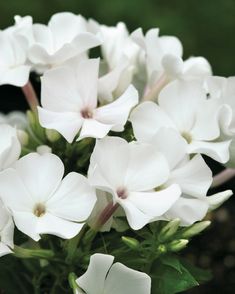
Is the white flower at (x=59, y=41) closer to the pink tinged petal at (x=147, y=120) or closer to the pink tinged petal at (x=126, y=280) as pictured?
the pink tinged petal at (x=147, y=120)

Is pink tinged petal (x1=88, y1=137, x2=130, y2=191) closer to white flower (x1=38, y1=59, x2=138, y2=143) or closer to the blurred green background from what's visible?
white flower (x1=38, y1=59, x2=138, y2=143)

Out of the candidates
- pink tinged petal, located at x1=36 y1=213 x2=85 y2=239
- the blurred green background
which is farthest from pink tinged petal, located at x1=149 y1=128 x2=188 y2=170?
the blurred green background

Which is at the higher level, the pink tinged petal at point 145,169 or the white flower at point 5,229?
the pink tinged petal at point 145,169

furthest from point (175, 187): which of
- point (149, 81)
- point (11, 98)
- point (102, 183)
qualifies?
point (11, 98)

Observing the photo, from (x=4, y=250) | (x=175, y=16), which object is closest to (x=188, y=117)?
(x=4, y=250)

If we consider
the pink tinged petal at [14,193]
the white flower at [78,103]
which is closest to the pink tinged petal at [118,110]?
the white flower at [78,103]

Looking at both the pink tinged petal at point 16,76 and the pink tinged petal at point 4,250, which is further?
the pink tinged petal at point 16,76
